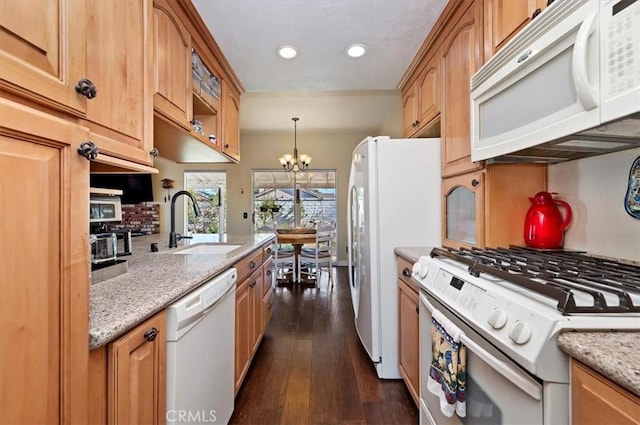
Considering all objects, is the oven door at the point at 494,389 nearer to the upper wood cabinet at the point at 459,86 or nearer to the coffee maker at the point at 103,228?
the upper wood cabinet at the point at 459,86

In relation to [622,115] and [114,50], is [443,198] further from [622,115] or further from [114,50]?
[114,50]

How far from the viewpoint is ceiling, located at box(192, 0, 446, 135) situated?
1704mm

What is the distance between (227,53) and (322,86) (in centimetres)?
92

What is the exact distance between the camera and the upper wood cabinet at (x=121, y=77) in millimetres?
864

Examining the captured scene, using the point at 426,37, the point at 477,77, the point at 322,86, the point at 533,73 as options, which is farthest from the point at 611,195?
the point at 322,86

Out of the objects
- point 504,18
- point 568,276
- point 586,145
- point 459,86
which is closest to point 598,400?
point 568,276

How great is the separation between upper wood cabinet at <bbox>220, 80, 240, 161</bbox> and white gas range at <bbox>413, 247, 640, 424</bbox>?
1985mm

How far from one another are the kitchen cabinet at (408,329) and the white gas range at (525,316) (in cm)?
40

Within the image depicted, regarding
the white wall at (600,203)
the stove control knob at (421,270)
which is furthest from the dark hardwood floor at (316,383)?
the white wall at (600,203)

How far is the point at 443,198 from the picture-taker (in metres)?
2.00

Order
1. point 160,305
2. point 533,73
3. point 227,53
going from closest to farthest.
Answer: point 160,305, point 533,73, point 227,53

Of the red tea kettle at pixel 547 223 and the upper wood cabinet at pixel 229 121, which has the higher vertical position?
the upper wood cabinet at pixel 229 121

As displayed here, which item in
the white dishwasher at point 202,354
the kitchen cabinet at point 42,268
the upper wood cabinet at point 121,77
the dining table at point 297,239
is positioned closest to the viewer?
the kitchen cabinet at point 42,268

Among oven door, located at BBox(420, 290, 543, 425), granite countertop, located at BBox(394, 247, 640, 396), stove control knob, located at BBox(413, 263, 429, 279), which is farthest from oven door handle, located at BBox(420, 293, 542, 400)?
stove control knob, located at BBox(413, 263, 429, 279)
